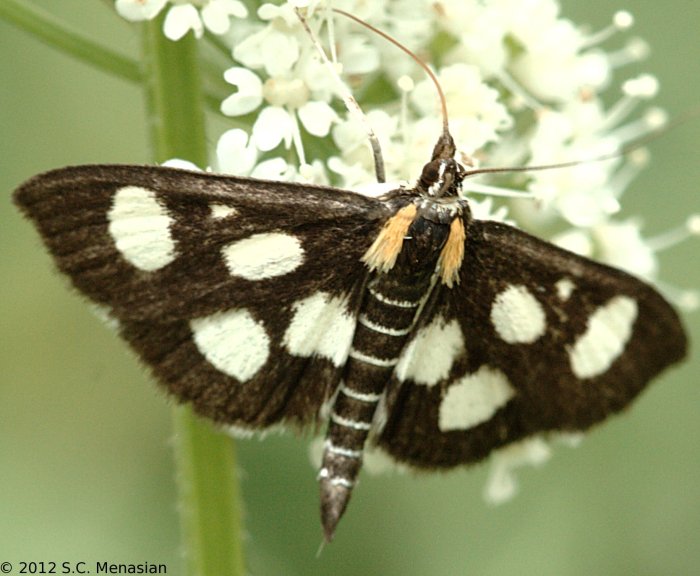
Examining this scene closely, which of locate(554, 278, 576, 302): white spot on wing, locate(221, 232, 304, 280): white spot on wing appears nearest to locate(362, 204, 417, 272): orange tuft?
locate(221, 232, 304, 280): white spot on wing

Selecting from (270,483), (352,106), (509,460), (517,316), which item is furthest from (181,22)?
(270,483)

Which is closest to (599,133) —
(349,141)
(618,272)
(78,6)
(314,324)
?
(618,272)

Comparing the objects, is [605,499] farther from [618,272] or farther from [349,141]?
[349,141]

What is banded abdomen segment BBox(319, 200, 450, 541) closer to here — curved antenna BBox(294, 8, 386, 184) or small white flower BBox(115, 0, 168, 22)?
curved antenna BBox(294, 8, 386, 184)

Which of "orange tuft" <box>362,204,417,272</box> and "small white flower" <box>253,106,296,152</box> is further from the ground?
"small white flower" <box>253,106,296,152</box>

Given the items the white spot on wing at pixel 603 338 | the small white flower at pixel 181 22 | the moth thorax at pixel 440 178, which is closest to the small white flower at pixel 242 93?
the small white flower at pixel 181 22

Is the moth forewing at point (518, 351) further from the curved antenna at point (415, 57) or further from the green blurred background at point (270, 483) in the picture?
the green blurred background at point (270, 483)

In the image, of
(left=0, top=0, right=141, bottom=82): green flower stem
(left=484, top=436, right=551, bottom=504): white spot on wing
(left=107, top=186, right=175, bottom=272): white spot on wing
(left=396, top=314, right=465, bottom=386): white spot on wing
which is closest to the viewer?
(left=107, top=186, right=175, bottom=272): white spot on wing
